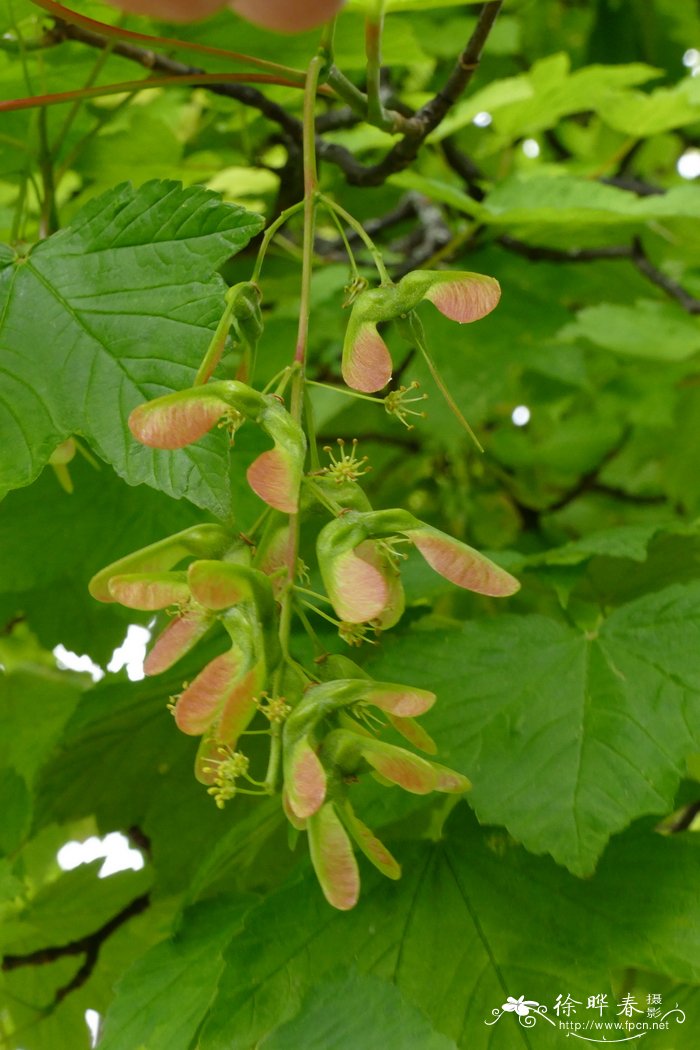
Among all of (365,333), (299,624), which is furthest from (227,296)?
(299,624)

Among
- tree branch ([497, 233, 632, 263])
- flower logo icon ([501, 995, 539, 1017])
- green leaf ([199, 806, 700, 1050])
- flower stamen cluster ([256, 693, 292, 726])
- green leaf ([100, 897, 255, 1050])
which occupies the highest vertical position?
flower stamen cluster ([256, 693, 292, 726])

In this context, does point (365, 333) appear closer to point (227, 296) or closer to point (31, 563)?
point (227, 296)

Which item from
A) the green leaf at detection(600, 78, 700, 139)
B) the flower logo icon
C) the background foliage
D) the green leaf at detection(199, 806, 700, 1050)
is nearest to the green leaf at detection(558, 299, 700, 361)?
the background foliage

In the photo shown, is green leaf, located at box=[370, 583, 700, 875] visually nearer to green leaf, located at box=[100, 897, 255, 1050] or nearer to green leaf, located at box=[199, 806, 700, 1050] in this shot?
green leaf, located at box=[199, 806, 700, 1050]

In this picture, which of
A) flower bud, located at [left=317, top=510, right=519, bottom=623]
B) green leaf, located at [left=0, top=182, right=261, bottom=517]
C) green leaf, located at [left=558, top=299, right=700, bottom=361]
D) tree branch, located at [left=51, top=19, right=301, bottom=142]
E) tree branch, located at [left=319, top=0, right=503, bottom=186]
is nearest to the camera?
flower bud, located at [left=317, top=510, right=519, bottom=623]

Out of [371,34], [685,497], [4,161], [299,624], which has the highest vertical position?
[371,34]

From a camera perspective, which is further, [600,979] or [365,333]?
[600,979]

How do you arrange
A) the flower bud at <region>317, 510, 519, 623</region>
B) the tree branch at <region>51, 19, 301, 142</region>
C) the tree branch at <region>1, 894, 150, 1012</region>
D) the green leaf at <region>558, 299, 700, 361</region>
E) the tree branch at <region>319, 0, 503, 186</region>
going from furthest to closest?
the green leaf at <region>558, 299, 700, 361</region> → the tree branch at <region>1, 894, 150, 1012</region> → the tree branch at <region>51, 19, 301, 142</region> → the tree branch at <region>319, 0, 503, 186</region> → the flower bud at <region>317, 510, 519, 623</region>
